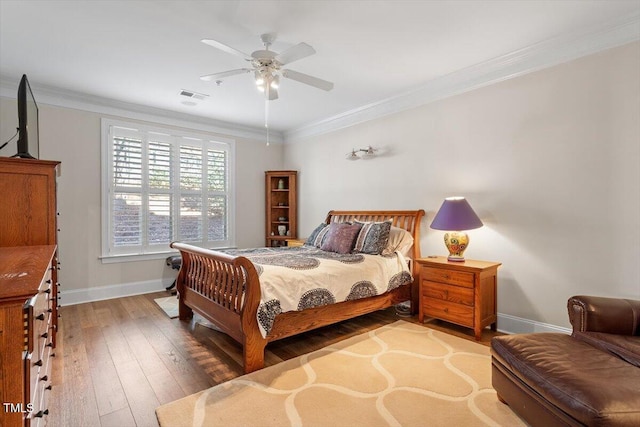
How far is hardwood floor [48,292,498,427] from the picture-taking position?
199 cm

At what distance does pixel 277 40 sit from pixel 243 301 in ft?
7.33

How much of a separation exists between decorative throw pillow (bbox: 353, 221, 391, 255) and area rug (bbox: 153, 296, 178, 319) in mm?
2246

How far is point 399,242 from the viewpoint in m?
3.78

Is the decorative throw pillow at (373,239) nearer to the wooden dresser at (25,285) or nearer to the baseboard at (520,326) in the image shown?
the baseboard at (520,326)

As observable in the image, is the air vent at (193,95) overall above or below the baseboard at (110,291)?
above

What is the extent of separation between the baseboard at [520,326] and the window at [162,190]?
4.18 m

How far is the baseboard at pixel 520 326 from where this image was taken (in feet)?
9.63

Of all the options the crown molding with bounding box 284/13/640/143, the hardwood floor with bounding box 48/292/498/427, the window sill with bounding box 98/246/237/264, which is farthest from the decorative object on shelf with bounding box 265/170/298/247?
the hardwood floor with bounding box 48/292/498/427

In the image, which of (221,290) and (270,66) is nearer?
(270,66)

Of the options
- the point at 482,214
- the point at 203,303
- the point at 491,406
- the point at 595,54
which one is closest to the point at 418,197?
the point at 482,214

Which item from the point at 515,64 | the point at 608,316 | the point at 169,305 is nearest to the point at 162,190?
the point at 169,305

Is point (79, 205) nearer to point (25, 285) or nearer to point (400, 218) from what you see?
point (25, 285)

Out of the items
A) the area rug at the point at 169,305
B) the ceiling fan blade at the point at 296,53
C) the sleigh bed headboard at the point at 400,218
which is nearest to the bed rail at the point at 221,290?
the area rug at the point at 169,305

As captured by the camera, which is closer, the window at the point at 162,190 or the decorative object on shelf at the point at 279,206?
the window at the point at 162,190
